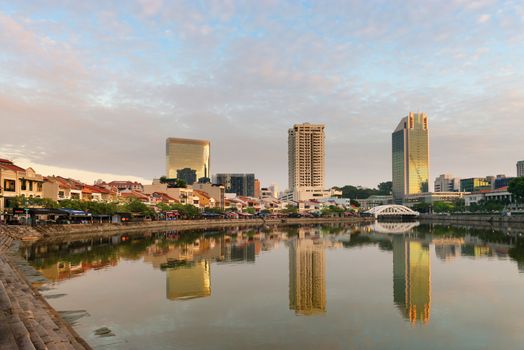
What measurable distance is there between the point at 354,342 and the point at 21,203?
64097 millimetres

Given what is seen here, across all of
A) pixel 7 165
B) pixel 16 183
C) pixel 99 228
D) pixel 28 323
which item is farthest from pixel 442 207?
pixel 28 323

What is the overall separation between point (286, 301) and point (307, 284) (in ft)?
17.7

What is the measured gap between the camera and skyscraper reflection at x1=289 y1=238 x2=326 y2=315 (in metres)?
22.6

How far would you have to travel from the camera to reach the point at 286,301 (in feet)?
78.2

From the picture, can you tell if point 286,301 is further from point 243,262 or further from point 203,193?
point 203,193

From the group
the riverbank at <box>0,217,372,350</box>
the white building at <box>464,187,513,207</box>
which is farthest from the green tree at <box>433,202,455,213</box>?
the riverbank at <box>0,217,372,350</box>

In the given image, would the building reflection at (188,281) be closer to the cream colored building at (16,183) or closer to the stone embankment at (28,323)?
the stone embankment at (28,323)

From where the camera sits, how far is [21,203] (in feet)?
221

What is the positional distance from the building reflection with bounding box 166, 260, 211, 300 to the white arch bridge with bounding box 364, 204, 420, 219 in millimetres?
164840

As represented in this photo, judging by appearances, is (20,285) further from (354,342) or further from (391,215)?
(391,215)

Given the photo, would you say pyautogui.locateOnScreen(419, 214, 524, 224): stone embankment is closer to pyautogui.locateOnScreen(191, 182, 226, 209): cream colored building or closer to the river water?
pyautogui.locateOnScreen(191, 182, 226, 209): cream colored building

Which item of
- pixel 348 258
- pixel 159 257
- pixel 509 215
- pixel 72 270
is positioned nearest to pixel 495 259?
pixel 348 258

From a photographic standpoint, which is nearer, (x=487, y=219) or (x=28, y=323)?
(x=28, y=323)

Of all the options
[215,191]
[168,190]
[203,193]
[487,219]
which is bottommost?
[487,219]
